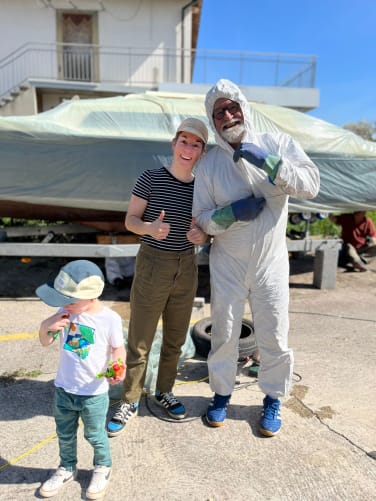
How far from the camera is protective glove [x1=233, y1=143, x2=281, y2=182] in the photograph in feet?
6.61

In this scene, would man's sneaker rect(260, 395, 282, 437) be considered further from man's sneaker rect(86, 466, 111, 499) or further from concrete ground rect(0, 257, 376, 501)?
man's sneaker rect(86, 466, 111, 499)

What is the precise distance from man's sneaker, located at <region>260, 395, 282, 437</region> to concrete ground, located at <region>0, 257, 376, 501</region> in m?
0.05

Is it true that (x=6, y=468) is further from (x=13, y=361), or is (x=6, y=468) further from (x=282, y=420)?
(x=282, y=420)

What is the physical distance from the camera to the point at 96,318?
1.82m

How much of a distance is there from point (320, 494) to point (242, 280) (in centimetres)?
113

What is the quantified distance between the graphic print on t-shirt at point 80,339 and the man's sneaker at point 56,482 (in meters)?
0.64

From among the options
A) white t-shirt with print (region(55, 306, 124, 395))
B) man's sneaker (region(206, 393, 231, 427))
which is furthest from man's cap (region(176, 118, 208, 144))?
man's sneaker (region(206, 393, 231, 427))

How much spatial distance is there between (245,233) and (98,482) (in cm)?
146

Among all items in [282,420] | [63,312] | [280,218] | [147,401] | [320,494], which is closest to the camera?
[63,312]

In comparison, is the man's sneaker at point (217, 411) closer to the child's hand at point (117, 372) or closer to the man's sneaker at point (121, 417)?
the man's sneaker at point (121, 417)

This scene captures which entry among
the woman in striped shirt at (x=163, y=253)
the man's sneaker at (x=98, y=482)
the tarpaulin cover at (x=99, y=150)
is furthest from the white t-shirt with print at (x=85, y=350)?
the tarpaulin cover at (x=99, y=150)

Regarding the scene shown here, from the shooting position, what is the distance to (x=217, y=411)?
2.49 metres

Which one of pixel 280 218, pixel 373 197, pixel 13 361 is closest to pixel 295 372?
pixel 280 218

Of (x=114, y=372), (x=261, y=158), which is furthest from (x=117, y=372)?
(x=261, y=158)
